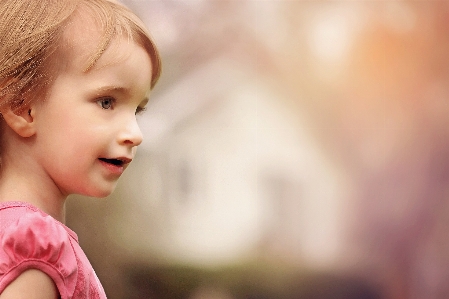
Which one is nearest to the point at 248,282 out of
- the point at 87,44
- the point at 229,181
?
the point at 229,181

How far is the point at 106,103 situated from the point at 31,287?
255 mm

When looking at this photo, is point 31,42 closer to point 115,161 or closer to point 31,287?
point 115,161

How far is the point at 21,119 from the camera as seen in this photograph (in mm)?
762

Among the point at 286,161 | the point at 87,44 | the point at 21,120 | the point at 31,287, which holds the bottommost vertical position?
the point at 31,287

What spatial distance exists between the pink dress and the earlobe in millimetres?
107

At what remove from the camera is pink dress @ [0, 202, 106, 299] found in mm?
649

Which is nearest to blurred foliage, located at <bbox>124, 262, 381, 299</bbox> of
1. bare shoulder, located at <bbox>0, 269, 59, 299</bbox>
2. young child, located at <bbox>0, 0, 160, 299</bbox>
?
young child, located at <bbox>0, 0, 160, 299</bbox>

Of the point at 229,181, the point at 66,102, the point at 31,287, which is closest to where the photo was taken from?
the point at 31,287

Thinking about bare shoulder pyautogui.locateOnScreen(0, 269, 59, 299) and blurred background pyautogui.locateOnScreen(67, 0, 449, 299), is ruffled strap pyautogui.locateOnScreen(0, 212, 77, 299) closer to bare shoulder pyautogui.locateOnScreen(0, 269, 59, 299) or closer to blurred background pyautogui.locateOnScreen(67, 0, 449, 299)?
bare shoulder pyautogui.locateOnScreen(0, 269, 59, 299)

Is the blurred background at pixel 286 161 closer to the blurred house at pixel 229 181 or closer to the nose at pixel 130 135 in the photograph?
the blurred house at pixel 229 181

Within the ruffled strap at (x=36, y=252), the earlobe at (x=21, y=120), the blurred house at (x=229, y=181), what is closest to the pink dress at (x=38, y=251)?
the ruffled strap at (x=36, y=252)

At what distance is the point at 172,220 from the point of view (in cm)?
176

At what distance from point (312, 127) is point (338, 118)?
9 centimetres

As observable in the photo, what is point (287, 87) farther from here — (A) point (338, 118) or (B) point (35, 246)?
(B) point (35, 246)
